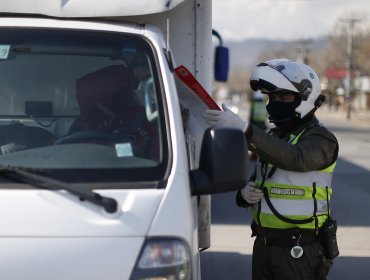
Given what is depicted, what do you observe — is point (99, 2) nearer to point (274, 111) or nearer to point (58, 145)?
point (58, 145)

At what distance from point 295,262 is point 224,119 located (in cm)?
100

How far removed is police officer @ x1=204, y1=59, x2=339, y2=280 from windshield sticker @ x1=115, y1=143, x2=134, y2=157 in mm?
1012

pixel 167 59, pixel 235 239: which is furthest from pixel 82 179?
pixel 235 239

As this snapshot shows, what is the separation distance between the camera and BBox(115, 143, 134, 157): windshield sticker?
300cm

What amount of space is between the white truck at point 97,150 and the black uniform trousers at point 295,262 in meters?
0.76

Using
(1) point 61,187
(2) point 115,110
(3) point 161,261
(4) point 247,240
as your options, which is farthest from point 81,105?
(4) point 247,240

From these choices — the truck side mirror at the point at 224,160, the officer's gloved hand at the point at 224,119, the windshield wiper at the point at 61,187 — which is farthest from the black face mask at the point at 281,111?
the windshield wiper at the point at 61,187

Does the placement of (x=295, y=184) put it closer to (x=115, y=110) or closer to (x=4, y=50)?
(x=115, y=110)

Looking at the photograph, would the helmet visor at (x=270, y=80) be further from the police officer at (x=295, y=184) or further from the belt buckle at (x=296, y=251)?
the belt buckle at (x=296, y=251)

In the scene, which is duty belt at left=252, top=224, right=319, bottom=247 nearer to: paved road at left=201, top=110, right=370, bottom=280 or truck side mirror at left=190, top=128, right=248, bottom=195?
truck side mirror at left=190, top=128, right=248, bottom=195

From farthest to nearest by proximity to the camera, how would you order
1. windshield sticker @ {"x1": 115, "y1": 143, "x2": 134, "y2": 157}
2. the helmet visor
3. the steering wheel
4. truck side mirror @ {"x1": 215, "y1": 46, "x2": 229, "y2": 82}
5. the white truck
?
truck side mirror @ {"x1": 215, "y1": 46, "x2": 229, "y2": 82}, the helmet visor, the steering wheel, windshield sticker @ {"x1": 115, "y1": 143, "x2": 134, "y2": 157}, the white truck

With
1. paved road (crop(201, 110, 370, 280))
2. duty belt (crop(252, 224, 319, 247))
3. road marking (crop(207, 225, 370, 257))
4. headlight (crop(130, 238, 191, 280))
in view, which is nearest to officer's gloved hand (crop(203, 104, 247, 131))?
duty belt (crop(252, 224, 319, 247))

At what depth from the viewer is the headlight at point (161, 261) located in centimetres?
268

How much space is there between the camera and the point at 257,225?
4109 millimetres
